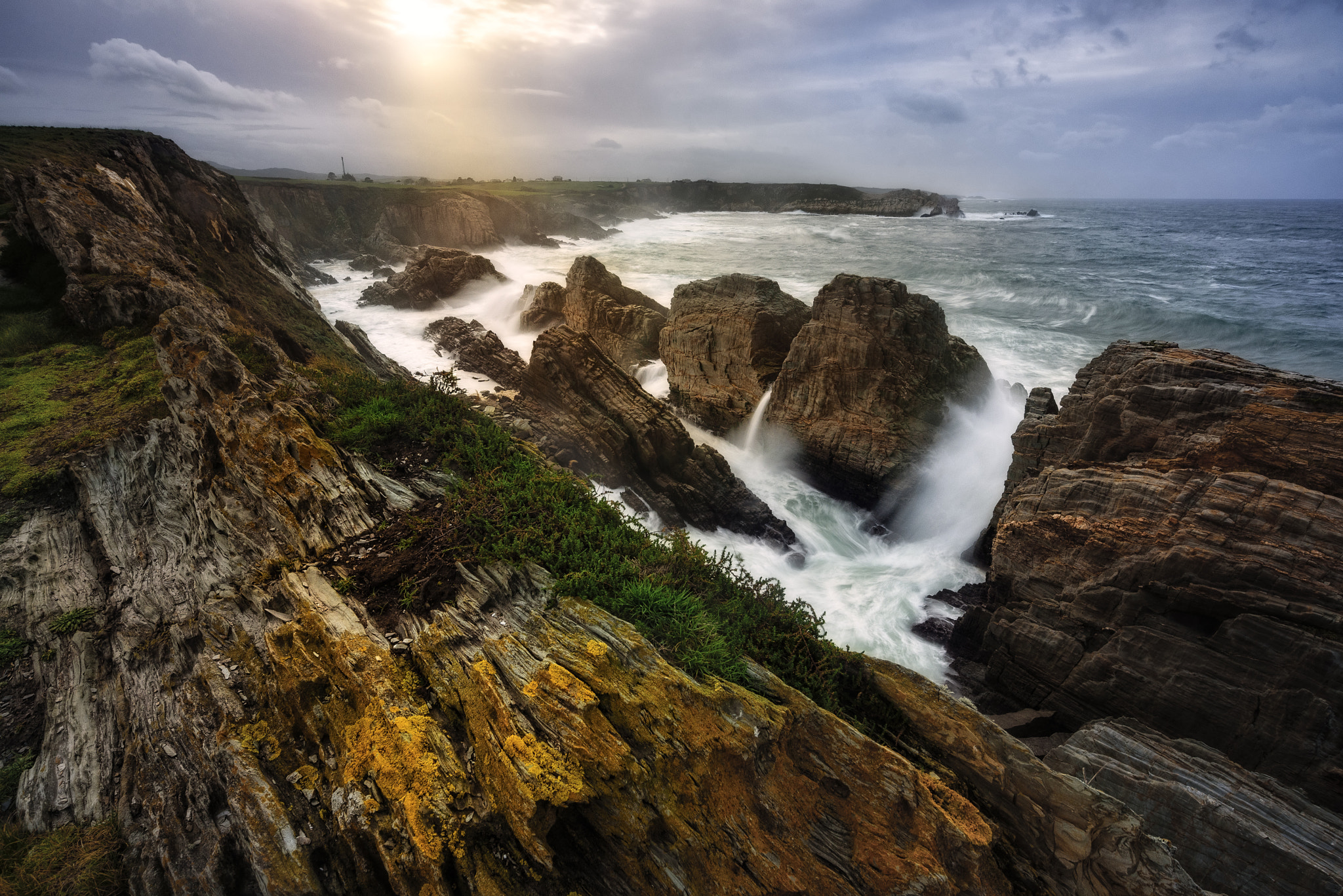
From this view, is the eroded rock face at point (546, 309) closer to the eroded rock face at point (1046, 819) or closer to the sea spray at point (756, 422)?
the sea spray at point (756, 422)

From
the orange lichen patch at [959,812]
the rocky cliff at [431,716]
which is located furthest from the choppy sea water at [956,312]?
the orange lichen patch at [959,812]

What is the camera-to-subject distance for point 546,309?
93.7ft

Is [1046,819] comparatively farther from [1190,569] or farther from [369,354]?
[369,354]

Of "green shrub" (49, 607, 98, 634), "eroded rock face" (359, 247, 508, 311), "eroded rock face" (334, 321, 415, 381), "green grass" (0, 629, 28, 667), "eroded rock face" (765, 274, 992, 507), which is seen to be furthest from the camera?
"eroded rock face" (359, 247, 508, 311)

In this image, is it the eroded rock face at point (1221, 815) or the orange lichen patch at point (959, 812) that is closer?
the orange lichen patch at point (959, 812)

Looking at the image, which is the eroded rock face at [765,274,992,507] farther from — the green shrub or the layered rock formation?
the green shrub

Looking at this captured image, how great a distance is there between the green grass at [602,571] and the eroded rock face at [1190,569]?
17.4 ft

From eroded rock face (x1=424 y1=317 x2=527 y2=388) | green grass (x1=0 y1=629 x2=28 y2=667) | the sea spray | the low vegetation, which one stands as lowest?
the sea spray

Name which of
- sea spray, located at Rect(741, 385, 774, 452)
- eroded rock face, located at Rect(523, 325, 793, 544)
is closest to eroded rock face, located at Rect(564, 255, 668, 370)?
sea spray, located at Rect(741, 385, 774, 452)

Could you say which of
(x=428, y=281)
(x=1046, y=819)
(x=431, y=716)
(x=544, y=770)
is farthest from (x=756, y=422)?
(x=428, y=281)

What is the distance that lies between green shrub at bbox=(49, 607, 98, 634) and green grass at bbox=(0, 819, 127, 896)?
2.39m

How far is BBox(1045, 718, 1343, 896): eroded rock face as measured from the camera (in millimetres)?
6062

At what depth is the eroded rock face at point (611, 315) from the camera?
24688mm

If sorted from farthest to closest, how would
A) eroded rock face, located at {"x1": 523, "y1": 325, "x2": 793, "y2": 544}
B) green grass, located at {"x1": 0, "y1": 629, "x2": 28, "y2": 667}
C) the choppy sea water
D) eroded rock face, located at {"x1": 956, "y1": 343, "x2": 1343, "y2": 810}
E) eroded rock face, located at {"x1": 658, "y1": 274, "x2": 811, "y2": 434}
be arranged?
eroded rock face, located at {"x1": 658, "y1": 274, "x2": 811, "y2": 434}, eroded rock face, located at {"x1": 523, "y1": 325, "x2": 793, "y2": 544}, the choppy sea water, eroded rock face, located at {"x1": 956, "y1": 343, "x2": 1343, "y2": 810}, green grass, located at {"x1": 0, "y1": 629, "x2": 28, "y2": 667}
